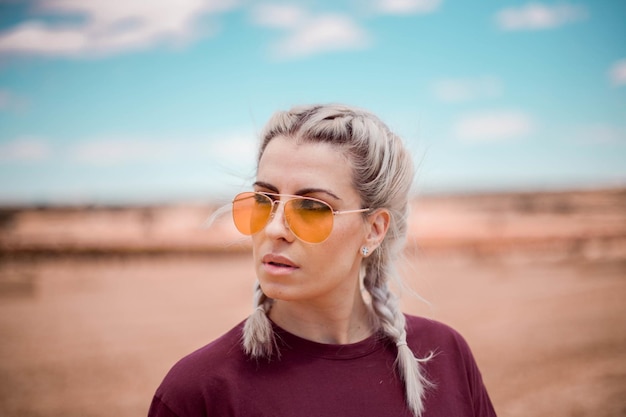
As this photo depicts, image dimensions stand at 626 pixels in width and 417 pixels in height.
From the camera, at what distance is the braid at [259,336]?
1.90m

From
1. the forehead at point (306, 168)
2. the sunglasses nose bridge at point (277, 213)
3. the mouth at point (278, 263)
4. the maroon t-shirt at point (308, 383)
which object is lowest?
the maroon t-shirt at point (308, 383)

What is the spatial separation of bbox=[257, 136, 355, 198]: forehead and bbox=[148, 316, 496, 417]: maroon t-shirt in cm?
58

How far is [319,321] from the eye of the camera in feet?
6.98

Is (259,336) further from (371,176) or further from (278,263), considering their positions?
(371,176)

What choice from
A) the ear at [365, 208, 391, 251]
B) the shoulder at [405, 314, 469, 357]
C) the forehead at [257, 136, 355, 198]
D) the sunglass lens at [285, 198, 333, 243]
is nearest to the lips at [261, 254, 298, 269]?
the sunglass lens at [285, 198, 333, 243]

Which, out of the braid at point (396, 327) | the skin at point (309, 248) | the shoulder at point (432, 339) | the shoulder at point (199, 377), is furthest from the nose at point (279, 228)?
the shoulder at point (432, 339)

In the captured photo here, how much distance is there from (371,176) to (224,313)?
982 centimetres

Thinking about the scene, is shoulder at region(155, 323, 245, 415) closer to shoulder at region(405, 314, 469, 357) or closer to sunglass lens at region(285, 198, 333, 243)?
sunglass lens at region(285, 198, 333, 243)

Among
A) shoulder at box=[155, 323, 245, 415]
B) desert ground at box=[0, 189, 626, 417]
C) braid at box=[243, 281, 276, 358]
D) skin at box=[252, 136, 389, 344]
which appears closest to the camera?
shoulder at box=[155, 323, 245, 415]

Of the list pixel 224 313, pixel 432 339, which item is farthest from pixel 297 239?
pixel 224 313

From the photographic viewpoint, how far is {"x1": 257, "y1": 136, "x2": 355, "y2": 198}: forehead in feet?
6.63

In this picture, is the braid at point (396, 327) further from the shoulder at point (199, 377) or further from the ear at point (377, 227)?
the shoulder at point (199, 377)

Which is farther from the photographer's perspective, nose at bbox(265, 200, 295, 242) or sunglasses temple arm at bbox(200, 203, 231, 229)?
sunglasses temple arm at bbox(200, 203, 231, 229)

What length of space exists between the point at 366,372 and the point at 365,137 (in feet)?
2.99
